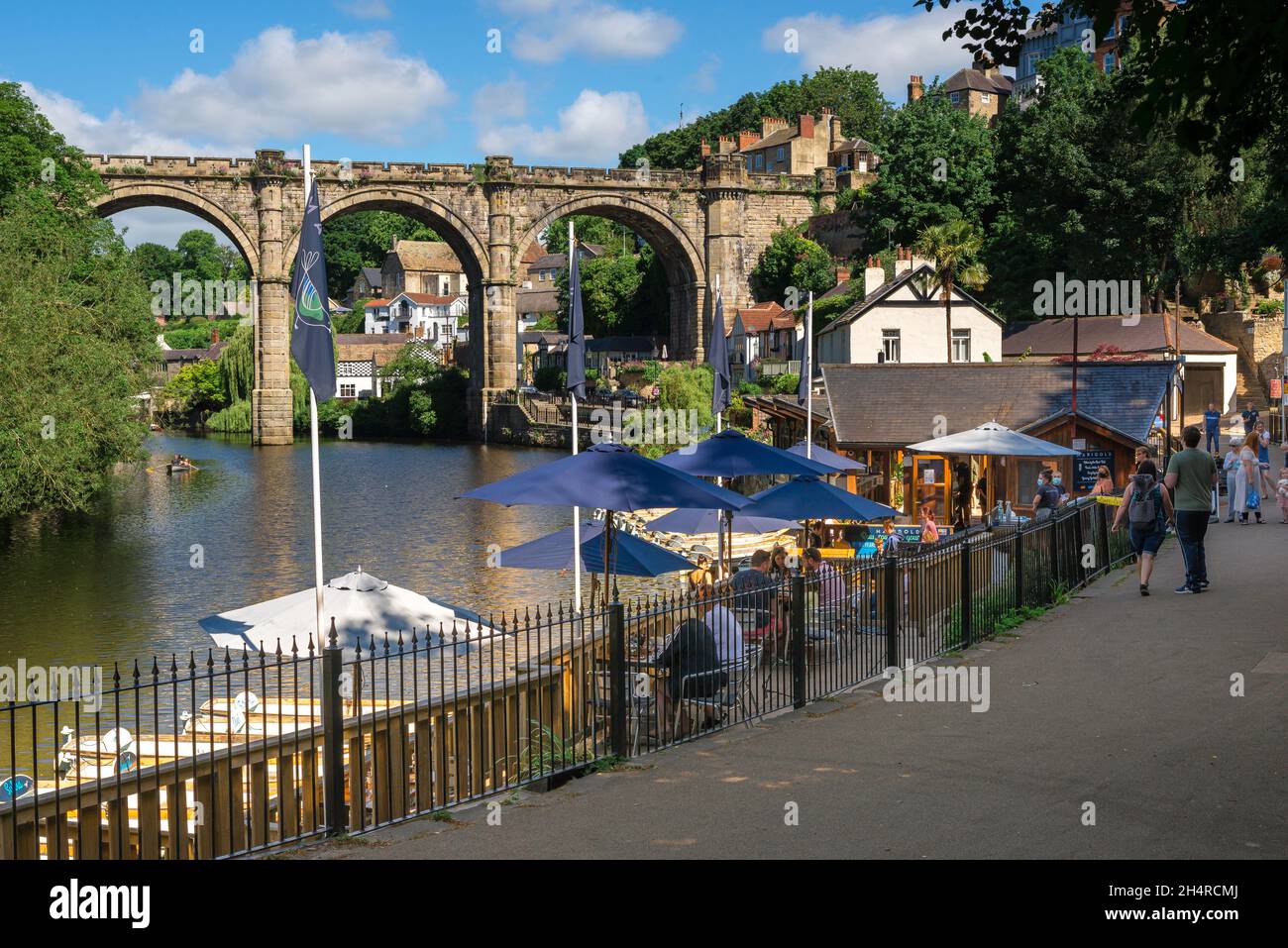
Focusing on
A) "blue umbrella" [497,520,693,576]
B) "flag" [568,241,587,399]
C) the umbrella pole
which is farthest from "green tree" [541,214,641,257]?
the umbrella pole

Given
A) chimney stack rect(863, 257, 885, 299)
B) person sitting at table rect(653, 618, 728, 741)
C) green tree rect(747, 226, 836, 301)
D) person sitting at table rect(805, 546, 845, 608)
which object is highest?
green tree rect(747, 226, 836, 301)

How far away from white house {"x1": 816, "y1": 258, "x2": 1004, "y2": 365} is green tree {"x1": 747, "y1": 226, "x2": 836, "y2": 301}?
1081 inches

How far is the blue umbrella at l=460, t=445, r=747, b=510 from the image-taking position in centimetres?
1296

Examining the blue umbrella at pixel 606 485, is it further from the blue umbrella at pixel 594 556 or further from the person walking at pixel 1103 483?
the person walking at pixel 1103 483

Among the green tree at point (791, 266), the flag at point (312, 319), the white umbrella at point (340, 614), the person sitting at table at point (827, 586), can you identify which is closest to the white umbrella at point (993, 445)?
the person sitting at table at point (827, 586)

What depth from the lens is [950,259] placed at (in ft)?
153

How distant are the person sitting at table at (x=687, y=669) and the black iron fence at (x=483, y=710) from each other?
1 centimetres

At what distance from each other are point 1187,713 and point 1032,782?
2.22m

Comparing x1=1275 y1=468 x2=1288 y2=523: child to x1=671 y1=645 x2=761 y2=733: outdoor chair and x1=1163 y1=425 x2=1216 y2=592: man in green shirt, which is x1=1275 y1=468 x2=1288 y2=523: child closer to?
x1=1163 y1=425 x2=1216 y2=592: man in green shirt

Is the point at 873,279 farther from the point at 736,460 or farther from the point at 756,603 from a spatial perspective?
the point at 756,603

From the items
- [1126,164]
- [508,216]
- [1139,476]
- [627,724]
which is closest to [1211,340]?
[1126,164]

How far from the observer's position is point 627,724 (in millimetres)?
9508

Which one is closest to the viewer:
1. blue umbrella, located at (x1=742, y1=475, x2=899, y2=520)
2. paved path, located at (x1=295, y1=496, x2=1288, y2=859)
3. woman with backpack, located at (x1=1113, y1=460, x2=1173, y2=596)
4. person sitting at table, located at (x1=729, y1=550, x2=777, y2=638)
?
paved path, located at (x1=295, y1=496, x2=1288, y2=859)

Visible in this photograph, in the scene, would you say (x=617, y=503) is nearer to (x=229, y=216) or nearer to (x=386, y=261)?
(x=229, y=216)
